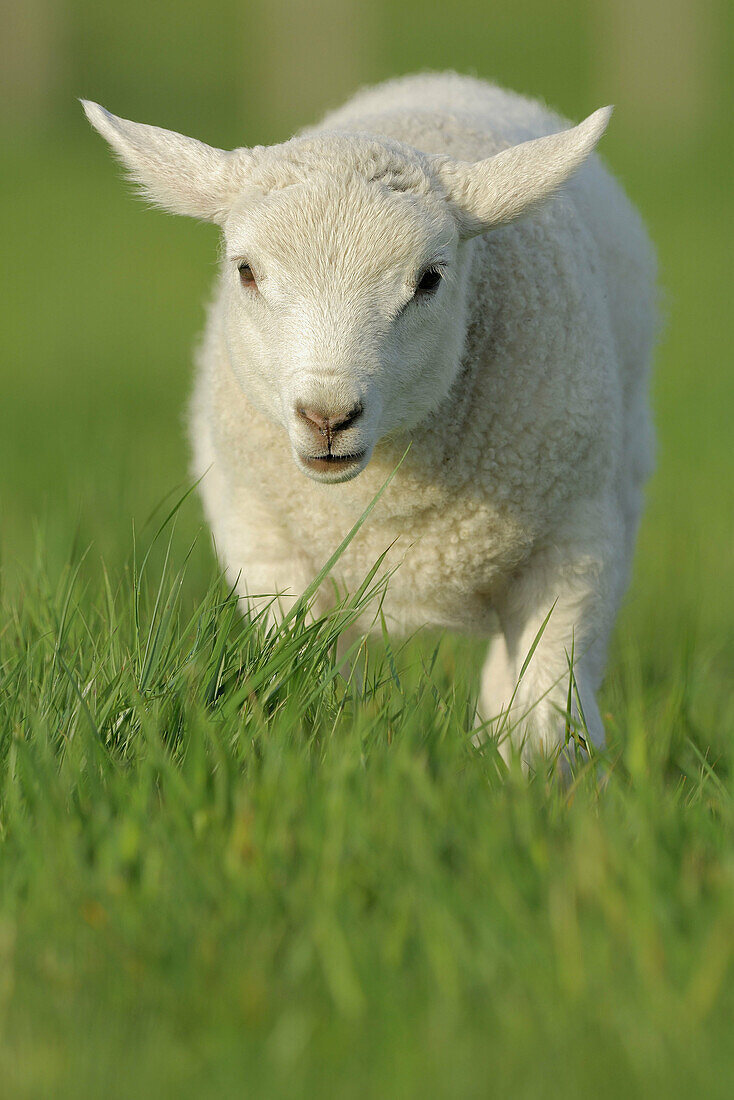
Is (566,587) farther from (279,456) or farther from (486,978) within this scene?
(486,978)

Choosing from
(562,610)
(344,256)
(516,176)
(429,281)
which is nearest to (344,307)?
(344,256)

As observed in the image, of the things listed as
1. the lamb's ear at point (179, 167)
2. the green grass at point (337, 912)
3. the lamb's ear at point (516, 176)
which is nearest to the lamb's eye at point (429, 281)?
the lamb's ear at point (516, 176)

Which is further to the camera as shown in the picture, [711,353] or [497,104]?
[711,353]

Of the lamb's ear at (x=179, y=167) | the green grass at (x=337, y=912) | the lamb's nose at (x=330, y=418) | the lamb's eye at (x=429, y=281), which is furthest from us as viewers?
the lamb's ear at (x=179, y=167)

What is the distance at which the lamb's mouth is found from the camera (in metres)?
3.15

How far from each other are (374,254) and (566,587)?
1.05 m

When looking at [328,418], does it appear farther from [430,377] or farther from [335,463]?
[430,377]

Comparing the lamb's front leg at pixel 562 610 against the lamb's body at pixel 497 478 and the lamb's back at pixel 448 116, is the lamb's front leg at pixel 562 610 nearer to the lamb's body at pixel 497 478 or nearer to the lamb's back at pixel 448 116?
the lamb's body at pixel 497 478

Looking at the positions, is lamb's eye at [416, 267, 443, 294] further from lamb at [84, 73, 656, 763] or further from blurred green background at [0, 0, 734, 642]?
blurred green background at [0, 0, 734, 642]

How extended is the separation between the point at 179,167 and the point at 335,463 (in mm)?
971

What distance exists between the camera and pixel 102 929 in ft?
7.64

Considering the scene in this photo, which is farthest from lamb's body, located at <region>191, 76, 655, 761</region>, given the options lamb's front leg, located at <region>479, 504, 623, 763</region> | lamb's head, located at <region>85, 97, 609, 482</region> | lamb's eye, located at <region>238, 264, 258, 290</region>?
lamb's eye, located at <region>238, 264, 258, 290</region>

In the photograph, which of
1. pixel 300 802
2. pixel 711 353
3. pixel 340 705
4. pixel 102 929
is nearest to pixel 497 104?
pixel 340 705

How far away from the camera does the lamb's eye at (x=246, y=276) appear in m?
3.46
